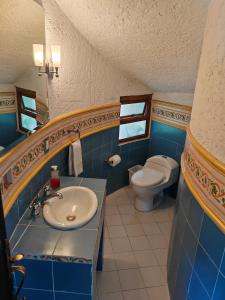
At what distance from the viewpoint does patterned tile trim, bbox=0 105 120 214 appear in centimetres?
137

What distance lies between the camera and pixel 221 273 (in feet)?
3.82

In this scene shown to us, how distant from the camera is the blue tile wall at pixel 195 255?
3.92 feet

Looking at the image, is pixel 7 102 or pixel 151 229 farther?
pixel 151 229

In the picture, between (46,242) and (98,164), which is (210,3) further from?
(98,164)

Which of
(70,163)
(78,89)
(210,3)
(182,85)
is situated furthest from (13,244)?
(182,85)

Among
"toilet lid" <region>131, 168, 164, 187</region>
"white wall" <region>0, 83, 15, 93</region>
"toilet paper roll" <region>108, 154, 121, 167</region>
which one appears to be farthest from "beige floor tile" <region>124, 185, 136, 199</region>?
"white wall" <region>0, 83, 15, 93</region>

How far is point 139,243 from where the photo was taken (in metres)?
2.51

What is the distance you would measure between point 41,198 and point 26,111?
0.61m

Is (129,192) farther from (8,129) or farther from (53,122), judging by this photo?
(8,129)

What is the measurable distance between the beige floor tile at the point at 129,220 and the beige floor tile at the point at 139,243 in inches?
9.6

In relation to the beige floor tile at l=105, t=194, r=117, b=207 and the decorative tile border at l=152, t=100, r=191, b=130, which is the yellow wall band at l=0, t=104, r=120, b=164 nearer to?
the decorative tile border at l=152, t=100, r=191, b=130

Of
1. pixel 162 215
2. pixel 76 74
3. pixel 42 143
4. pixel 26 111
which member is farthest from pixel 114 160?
pixel 26 111

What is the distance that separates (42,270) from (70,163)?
3.61 feet

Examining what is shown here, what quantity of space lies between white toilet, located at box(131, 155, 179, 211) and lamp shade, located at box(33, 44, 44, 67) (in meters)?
1.66
